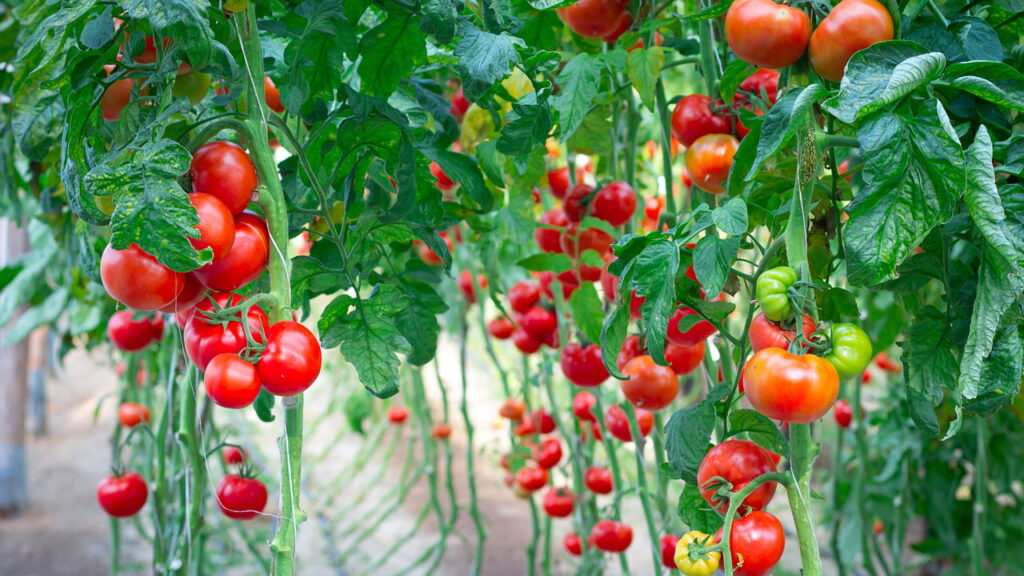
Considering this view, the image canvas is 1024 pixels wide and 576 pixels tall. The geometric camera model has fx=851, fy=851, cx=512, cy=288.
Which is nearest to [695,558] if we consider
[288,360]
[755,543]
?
[755,543]

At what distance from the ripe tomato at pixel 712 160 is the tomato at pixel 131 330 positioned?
106 cm

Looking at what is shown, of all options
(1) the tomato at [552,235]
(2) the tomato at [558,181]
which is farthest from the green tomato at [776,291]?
(2) the tomato at [558,181]

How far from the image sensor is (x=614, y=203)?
1.38 meters

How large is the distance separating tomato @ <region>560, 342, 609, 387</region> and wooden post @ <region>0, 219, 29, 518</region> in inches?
117

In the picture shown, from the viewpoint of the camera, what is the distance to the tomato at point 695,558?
2.42 ft

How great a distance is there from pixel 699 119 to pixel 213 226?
Result: 0.62 m

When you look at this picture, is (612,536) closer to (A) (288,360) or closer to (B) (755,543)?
(B) (755,543)

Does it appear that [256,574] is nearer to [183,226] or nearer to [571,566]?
[571,566]

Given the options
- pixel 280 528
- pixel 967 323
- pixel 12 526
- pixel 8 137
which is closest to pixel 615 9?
pixel 967 323

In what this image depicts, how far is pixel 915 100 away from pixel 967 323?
27 cm

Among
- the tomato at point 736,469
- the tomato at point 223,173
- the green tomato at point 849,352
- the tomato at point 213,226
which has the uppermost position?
the tomato at point 223,173

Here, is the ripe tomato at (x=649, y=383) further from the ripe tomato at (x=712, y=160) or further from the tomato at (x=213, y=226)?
the tomato at (x=213, y=226)

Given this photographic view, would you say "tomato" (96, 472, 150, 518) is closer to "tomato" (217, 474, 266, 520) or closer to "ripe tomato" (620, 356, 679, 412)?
"tomato" (217, 474, 266, 520)

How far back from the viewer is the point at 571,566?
10.5 ft
